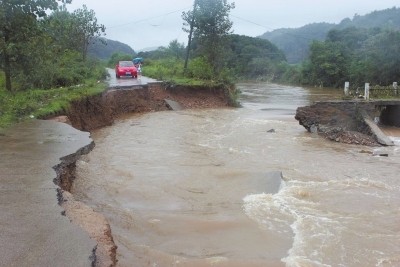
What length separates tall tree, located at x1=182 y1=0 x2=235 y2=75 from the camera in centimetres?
3067

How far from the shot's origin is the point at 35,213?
16.6 feet

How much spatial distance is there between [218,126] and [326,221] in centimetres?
1275

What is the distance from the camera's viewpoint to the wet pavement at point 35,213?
408cm

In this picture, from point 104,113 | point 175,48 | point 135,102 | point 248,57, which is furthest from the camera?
point 248,57

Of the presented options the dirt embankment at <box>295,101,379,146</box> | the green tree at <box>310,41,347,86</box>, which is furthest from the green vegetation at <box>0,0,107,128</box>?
the green tree at <box>310,41,347,86</box>

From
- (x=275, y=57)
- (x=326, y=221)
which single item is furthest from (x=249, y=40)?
(x=326, y=221)

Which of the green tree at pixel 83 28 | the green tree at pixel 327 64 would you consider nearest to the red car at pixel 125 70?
the green tree at pixel 83 28

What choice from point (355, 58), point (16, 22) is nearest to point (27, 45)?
point (16, 22)

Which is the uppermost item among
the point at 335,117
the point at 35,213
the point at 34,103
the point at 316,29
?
the point at 316,29

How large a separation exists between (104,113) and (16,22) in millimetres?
6259

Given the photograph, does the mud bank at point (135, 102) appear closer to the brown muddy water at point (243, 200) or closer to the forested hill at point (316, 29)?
the brown muddy water at point (243, 200)

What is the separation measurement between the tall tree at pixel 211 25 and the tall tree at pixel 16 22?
18155 millimetres

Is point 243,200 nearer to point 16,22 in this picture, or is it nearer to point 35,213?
point 35,213

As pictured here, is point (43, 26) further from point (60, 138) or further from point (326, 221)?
point (326, 221)
